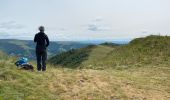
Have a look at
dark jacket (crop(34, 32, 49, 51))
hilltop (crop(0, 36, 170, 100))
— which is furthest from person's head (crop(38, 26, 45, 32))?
hilltop (crop(0, 36, 170, 100))

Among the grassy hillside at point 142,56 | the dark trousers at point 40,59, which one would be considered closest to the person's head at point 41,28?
the dark trousers at point 40,59

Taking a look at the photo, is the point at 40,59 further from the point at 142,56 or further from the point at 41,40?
the point at 142,56

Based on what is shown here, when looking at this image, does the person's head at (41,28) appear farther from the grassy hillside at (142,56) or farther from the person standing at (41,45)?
the grassy hillside at (142,56)

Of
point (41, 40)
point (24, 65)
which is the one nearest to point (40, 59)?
point (41, 40)

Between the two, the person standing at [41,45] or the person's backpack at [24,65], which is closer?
the person's backpack at [24,65]

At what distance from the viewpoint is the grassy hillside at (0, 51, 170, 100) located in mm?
17620

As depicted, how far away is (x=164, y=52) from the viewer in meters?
40.3

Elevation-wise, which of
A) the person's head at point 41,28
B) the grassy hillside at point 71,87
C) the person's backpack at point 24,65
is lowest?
the grassy hillside at point 71,87

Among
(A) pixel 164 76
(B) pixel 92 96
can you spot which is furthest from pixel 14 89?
(A) pixel 164 76

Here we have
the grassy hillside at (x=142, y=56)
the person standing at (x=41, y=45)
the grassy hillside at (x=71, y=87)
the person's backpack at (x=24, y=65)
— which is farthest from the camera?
the grassy hillside at (x=142, y=56)

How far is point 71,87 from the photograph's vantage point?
755 inches

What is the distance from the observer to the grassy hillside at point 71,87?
17620 millimetres

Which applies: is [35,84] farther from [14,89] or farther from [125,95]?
[125,95]

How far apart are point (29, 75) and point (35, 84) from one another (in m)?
1.22
